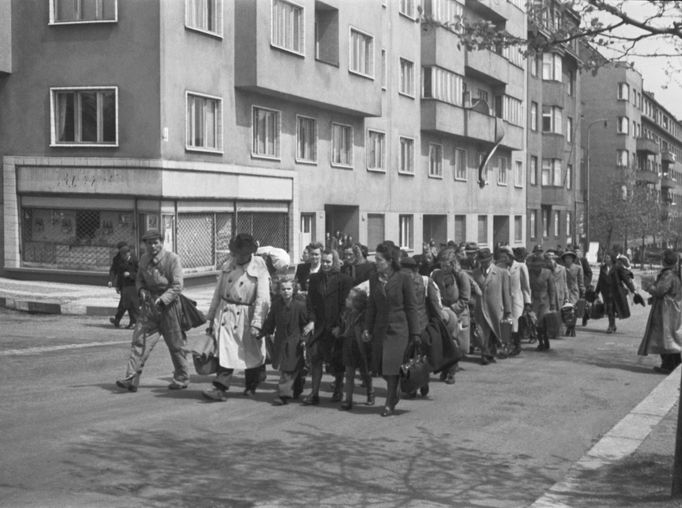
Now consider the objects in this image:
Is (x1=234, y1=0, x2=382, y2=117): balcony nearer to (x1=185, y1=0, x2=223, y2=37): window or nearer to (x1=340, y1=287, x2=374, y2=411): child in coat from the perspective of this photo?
(x1=185, y1=0, x2=223, y2=37): window

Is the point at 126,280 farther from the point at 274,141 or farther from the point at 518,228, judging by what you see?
the point at 518,228

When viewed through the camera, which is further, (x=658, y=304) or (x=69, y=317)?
(x=69, y=317)

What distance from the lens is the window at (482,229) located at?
52375 millimetres

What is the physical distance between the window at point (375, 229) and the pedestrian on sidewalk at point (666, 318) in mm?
23855

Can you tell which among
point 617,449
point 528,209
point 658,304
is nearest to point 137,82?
point 658,304

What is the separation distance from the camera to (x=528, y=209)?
6041 centimetres

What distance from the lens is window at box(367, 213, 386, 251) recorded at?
38875 mm

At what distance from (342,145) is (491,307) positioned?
21.1 m

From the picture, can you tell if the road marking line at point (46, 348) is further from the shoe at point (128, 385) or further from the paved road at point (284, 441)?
A: the shoe at point (128, 385)

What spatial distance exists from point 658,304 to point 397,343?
587 cm

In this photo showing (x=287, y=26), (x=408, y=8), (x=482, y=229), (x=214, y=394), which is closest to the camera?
(x=214, y=394)

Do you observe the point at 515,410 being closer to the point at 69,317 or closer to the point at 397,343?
the point at 397,343

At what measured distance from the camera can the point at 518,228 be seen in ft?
192

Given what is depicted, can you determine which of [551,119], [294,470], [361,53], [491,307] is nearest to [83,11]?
[361,53]
